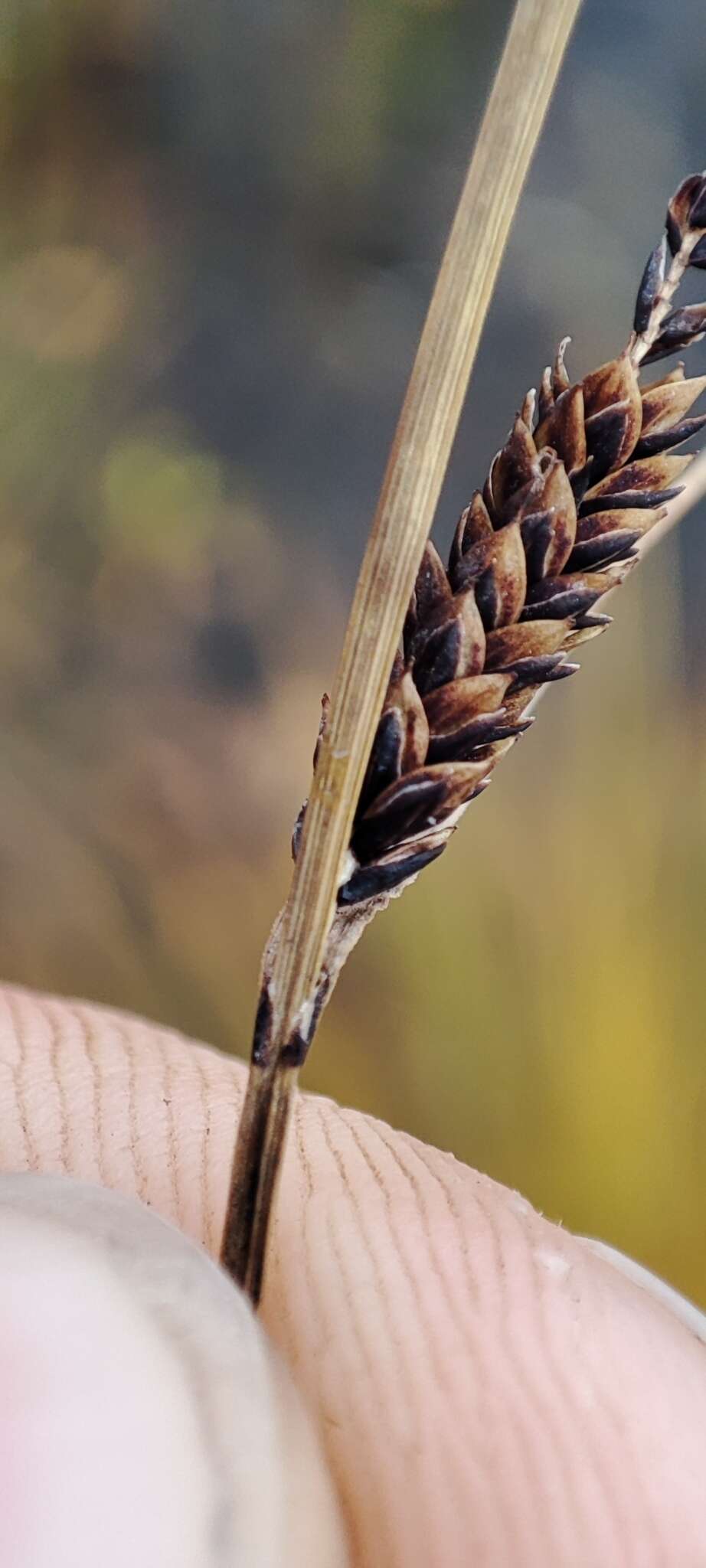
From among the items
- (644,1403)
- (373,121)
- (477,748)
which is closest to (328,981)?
(477,748)

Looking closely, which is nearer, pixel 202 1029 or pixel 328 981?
pixel 328 981

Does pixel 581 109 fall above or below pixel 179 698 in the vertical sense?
above

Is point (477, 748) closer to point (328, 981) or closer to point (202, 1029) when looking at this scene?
point (328, 981)

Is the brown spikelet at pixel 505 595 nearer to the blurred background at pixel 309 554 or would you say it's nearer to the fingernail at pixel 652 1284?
the blurred background at pixel 309 554

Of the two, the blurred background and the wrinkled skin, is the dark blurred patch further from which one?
the wrinkled skin

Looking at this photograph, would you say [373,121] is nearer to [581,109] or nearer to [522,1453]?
[581,109]

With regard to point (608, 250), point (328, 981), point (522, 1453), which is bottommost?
point (522, 1453)
